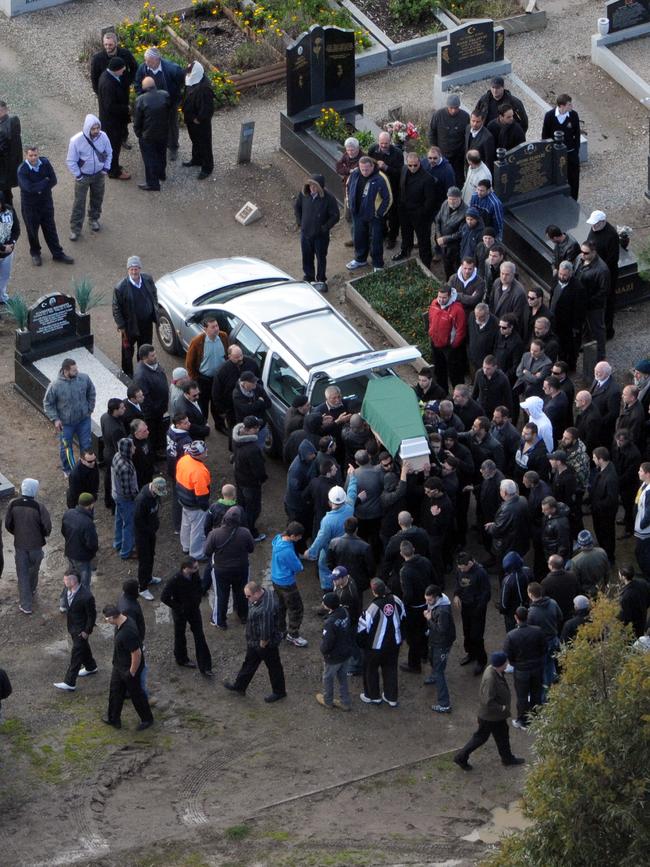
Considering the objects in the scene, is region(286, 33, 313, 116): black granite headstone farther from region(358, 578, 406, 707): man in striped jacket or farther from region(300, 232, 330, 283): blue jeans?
region(358, 578, 406, 707): man in striped jacket

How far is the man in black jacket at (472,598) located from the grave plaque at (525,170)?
299 inches

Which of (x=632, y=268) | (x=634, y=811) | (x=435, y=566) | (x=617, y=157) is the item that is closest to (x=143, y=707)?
(x=435, y=566)

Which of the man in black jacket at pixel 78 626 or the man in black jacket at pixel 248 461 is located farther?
the man in black jacket at pixel 248 461

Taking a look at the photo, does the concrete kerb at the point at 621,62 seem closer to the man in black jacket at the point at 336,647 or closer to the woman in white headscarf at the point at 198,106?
the woman in white headscarf at the point at 198,106

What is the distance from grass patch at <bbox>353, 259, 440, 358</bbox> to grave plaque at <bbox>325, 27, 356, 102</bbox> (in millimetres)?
3596

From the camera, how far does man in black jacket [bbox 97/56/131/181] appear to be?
954 inches

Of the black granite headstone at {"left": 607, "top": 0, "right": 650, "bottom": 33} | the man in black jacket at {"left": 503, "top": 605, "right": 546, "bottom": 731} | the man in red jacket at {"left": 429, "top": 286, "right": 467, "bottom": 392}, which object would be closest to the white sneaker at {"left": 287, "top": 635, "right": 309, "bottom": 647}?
the man in black jacket at {"left": 503, "top": 605, "right": 546, "bottom": 731}

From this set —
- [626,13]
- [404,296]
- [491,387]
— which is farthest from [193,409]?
[626,13]

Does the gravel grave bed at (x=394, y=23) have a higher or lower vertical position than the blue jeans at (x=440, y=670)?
higher

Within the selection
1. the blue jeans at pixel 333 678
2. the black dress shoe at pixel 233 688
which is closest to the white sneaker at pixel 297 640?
the blue jeans at pixel 333 678

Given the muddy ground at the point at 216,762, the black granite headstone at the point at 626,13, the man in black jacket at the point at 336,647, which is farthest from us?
the black granite headstone at the point at 626,13

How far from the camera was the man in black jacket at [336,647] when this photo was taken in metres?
16.3

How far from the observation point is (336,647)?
53.7 feet

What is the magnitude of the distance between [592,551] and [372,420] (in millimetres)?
2776
